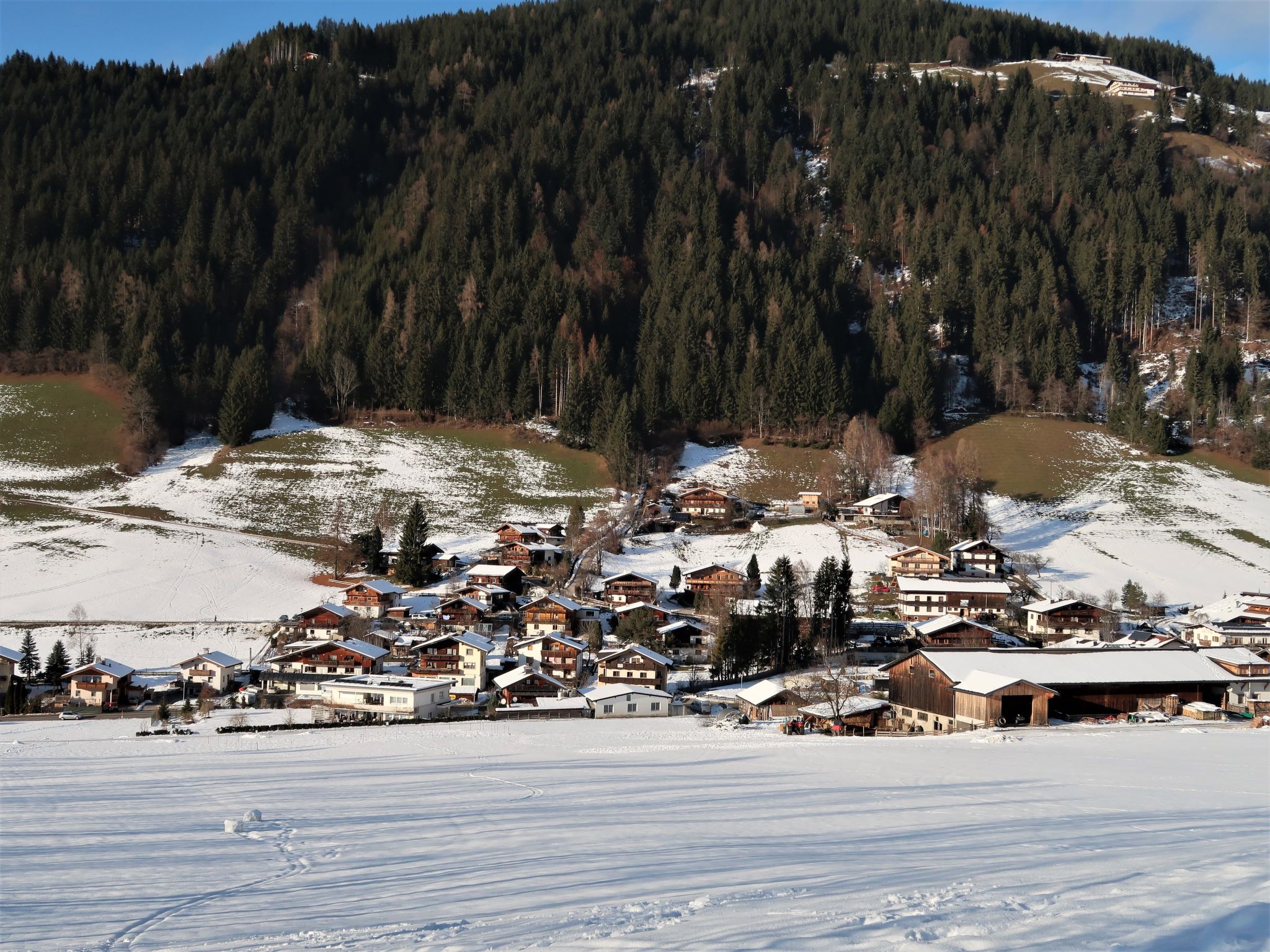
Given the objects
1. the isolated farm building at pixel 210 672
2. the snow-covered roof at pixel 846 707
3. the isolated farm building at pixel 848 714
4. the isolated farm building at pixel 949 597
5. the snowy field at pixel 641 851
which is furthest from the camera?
Result: the isolated farm building at pixel 949 597

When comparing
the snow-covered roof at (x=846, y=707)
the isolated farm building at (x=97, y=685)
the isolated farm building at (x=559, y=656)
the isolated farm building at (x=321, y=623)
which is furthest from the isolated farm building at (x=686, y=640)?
the isolated farm building at (x=97, y=685)

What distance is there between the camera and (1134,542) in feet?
254

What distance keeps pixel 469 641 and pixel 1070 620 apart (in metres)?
38.4

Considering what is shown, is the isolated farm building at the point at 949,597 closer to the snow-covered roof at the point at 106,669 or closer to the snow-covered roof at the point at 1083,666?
the snow-covered roof at the point at 1083,666

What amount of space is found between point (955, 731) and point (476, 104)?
574ft

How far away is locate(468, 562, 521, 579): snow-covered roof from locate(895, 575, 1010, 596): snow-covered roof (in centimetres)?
2854

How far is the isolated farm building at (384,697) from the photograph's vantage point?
46.6m

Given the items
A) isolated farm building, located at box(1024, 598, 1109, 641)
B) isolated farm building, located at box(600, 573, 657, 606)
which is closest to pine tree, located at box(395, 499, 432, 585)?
isolated farm building, located at box(600, 573, 657, 606)

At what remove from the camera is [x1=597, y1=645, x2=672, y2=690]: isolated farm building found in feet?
167

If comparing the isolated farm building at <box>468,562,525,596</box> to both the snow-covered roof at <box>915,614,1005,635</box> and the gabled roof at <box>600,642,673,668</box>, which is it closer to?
the gabled roof at <box>600,642,673,668</box>

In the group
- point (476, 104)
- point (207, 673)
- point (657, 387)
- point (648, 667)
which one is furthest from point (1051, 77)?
point (207, 673)

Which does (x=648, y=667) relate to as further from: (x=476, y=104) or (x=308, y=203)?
(x=476, y=104)

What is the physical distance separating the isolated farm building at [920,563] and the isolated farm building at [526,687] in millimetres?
31490

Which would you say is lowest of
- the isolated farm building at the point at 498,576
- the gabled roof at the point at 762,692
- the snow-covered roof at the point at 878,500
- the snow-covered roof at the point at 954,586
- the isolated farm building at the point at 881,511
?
the gabled roof at the point at 762,692
